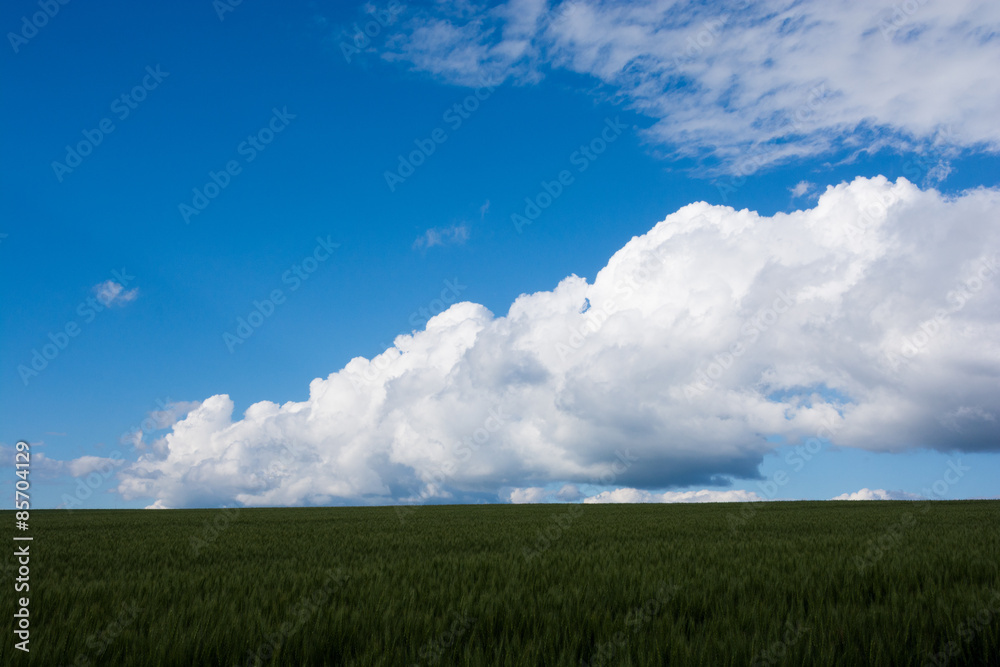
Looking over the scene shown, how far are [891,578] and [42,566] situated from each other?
41.8ft

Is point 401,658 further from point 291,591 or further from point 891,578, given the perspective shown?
point 891,578

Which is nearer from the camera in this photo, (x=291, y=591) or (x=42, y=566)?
(x=291, y=591)

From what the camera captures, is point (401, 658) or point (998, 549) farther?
point (998, 549)

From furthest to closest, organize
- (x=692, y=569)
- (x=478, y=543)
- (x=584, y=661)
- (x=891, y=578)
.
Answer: (x=478, y=543) < (x=692, y=569) < (x=891, y=578) < (x=584, y=661)

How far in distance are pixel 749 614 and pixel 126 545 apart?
1405 cm

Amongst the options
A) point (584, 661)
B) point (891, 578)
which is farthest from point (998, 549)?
point (584, 661)

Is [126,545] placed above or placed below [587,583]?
below

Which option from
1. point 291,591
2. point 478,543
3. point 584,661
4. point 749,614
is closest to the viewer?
point 584,661

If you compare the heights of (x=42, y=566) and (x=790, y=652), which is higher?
(x=790, y=652)

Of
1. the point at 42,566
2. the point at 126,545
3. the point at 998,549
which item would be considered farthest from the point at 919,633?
the point at 126,545

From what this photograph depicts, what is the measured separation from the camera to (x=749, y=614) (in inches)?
189

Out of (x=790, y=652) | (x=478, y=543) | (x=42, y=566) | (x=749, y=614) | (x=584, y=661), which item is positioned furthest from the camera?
(x=478, y=543)

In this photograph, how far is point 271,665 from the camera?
3738 millimetres

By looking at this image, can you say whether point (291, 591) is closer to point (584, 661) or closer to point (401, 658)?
point (401, 658)
